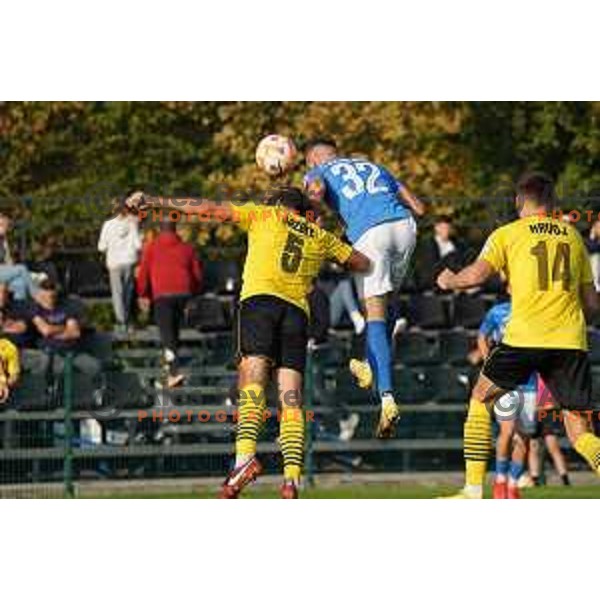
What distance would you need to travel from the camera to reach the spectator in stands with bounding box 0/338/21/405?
27.1 m

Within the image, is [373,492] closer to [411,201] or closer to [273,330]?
[411,201]

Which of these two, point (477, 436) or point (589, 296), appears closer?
point (589, 296)

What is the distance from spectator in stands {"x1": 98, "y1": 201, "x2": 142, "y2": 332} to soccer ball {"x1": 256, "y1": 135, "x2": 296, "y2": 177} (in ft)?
34.6

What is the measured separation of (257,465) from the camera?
1939 centimetres

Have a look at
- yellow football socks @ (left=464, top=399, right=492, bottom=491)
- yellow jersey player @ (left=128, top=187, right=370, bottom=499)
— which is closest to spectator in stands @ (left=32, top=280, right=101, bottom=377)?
yellow jersey player @ (left=128, top=187, right=370, bottom=499)

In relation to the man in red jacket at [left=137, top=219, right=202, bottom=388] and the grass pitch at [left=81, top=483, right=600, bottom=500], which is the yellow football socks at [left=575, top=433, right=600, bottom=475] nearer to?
the grass pitch at [left=81, top=483, right=600, bottom=500]

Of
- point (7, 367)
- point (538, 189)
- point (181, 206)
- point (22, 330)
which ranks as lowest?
point (7, 367)

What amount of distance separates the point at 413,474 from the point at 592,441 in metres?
11.1

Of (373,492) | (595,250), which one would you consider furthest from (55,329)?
→ (595,250)

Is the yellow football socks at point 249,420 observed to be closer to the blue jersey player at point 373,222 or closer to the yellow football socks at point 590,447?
the blue jersey player at point 373,222

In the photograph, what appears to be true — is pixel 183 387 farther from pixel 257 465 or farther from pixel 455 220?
pixel 257 465

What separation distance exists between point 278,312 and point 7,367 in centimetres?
820

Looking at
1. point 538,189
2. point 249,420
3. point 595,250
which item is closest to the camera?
point 538,189

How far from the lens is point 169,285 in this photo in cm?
3097
